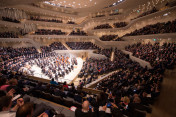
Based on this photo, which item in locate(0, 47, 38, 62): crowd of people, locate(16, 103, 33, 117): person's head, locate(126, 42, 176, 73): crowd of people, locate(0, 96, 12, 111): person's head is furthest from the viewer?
locate(0, 47, 38, 62): crowd of people

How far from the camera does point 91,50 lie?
20438 millimetres

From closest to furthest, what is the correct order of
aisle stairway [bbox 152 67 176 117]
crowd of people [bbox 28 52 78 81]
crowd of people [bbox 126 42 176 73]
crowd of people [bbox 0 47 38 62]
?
aisle stairway [bbox 152 67 176 117]
crowd of people [bbox 126 42 176 73]
crowd of people [bbox 28 52 78 81]
crowd of people [bbox 0 47 38 62]

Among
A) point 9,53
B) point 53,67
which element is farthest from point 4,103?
point 9,53

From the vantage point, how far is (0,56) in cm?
1139

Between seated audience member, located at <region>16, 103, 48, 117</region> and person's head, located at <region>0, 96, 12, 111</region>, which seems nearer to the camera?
seated audience member, located at <region>16, 103, 48, 117</region>

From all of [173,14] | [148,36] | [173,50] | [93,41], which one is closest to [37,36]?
[93,41]

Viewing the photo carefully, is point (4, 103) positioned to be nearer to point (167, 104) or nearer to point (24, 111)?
point (24, 111)

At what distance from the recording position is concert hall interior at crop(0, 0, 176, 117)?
508 cm

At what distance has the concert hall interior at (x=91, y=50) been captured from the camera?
5083 mm

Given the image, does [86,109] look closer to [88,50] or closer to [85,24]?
[88,50]

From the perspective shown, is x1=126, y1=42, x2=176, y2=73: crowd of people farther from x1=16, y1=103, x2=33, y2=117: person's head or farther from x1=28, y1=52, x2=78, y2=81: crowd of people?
x1=28, y1=52, x2=78, y2=81: crowd of people

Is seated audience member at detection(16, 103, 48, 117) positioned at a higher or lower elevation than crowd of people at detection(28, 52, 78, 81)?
higher

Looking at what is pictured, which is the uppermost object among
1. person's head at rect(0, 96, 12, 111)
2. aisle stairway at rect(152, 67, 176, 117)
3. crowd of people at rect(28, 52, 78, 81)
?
aisle stairway at rect(152, 67, 176, 117)

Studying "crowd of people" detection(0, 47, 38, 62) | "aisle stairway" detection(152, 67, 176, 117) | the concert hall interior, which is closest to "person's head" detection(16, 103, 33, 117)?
the concert hall interior
